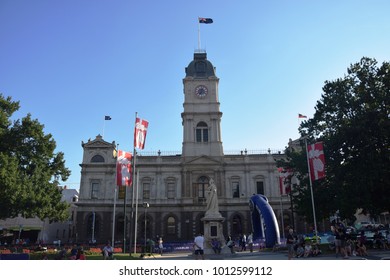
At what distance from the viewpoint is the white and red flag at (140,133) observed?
25234mm

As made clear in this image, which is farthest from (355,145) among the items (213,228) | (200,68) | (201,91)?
(200,68)

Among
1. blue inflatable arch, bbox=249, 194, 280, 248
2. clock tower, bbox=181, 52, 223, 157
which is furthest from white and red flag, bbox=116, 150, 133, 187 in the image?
clock tower, bbox=181, 52, 223, 157

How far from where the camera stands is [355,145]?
76.9ft

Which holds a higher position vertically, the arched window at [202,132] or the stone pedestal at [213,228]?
the arched window at [202,132]

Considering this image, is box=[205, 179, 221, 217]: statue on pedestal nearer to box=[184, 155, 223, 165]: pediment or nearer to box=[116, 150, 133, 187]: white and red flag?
box=[116, 150, 133, 187]: white and red flag

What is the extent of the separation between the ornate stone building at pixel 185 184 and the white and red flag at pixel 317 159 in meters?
29.3

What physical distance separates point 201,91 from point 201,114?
425cm

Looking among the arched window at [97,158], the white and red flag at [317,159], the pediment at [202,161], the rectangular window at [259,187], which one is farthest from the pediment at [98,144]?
the white and red flag at [317,159]

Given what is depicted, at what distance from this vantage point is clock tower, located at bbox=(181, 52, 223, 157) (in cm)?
5278

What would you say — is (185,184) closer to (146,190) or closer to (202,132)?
(146,190)

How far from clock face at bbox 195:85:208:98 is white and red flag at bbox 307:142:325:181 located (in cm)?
3456

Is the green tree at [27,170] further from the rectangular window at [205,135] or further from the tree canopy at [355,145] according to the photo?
the rectangular window at [205,135]

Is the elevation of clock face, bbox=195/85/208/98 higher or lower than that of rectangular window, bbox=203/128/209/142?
higher

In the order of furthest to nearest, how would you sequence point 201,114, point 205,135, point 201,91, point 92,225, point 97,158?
1. point 201,91
2. point 201,114
3. point 205,135
4. point 97,158
5. point 92,225
